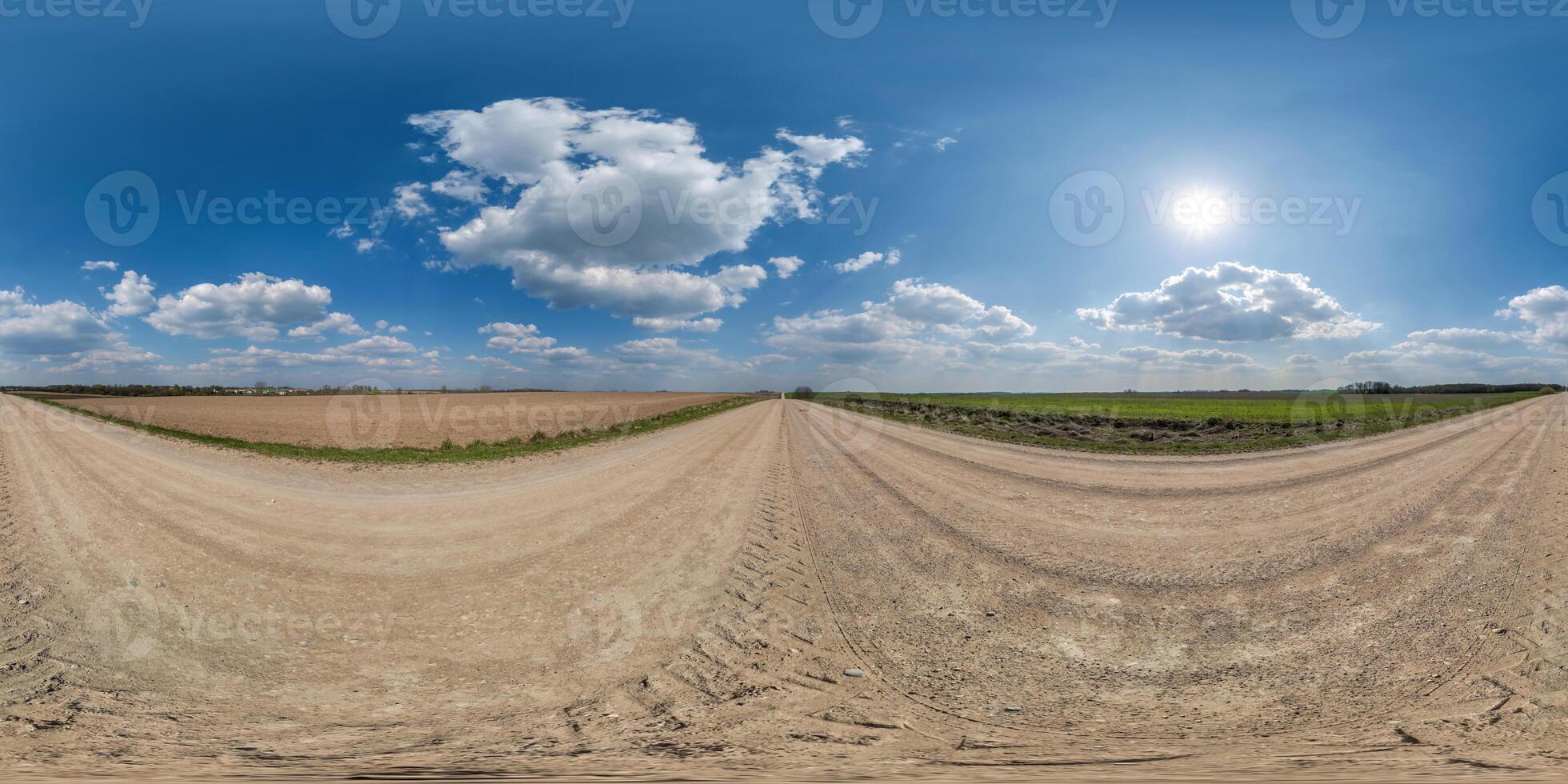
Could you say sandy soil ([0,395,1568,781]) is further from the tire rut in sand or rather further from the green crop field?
the green crop field

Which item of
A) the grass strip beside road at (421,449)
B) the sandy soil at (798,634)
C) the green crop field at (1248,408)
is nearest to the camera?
the sandy soil at (798,634)

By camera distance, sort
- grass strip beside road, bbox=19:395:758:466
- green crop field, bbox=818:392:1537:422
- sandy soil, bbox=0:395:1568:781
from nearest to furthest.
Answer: sandy soil, bbox=0:395:1568:781
grass strip beside road, bbox=19:395:758:466
green crop field, bbox=818:392:1537:422

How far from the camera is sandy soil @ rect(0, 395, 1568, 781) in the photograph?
3.92 meters

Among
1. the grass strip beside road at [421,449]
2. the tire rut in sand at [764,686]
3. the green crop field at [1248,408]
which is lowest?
the tire rut in sand at [764,686]

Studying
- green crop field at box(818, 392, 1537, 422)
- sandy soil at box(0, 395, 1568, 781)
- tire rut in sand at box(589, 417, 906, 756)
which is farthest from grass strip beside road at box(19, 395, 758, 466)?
green crop field at box(818, 392, 1537, 422)

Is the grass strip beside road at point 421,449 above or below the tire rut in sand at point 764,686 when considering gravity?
above

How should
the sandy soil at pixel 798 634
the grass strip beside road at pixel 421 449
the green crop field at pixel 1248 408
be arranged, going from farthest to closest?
the green crop field at pixel 1248 408, the grass strip beside road at pixel 421 449, the sandy soil at pixel 798 634

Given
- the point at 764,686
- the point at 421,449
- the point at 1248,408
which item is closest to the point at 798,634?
the point at 764,686

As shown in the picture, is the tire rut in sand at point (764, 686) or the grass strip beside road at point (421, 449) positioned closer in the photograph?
the tire rut in sand at point (764, 686)

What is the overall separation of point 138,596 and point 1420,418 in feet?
188

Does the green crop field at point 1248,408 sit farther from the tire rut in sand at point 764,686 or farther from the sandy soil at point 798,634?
the tire rut in sand at point 764,686

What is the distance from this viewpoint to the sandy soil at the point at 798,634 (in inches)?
154

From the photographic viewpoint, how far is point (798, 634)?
18.5 ft

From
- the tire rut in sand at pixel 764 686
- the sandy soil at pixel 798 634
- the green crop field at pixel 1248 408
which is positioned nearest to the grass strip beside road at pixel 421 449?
the sandy soil at pixel 798 634
